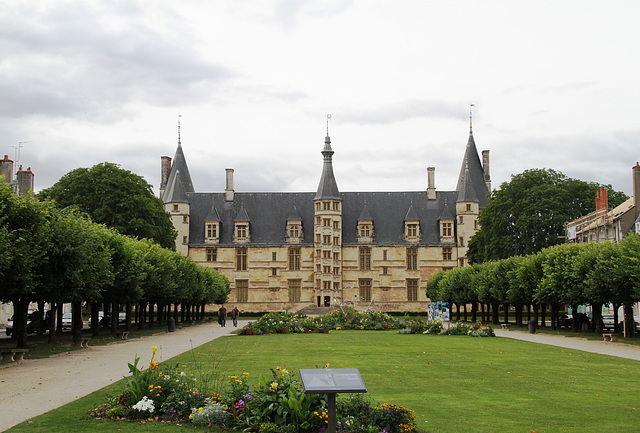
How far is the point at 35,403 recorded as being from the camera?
1362cm

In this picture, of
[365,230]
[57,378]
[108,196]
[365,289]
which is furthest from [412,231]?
[57,378]

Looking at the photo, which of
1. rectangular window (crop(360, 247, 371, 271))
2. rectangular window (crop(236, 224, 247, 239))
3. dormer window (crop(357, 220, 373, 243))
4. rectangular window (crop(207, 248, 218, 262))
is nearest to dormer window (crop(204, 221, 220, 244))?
rectangular window (crop(207, 248, 218, 262))

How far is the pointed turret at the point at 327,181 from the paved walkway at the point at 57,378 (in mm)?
59455

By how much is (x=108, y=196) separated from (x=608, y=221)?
139 ft

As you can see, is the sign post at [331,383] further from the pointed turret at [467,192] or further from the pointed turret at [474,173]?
the pointed turret at [474,173]

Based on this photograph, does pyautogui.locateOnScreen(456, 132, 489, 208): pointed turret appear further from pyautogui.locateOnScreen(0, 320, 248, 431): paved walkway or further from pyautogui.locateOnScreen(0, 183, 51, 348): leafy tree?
pyautogui.locateOnScreen(0, 183, 51, 348): leafy tree

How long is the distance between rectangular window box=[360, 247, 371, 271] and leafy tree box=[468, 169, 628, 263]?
67.2ft

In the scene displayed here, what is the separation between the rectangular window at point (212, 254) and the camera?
8756 centimetres

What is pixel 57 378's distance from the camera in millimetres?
18016

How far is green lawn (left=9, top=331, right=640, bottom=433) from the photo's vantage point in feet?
37.5

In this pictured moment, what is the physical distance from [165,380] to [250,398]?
6.47ft

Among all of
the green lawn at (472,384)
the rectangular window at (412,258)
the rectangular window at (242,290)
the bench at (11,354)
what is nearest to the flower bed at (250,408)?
the green lawn at (472,384)

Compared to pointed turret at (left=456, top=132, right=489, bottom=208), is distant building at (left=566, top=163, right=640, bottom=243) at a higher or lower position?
lower

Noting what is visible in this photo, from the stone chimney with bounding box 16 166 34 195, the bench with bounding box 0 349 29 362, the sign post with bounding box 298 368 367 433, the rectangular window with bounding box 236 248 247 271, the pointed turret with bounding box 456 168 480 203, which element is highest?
the pointed turret with bounding box 456 168 480 203
